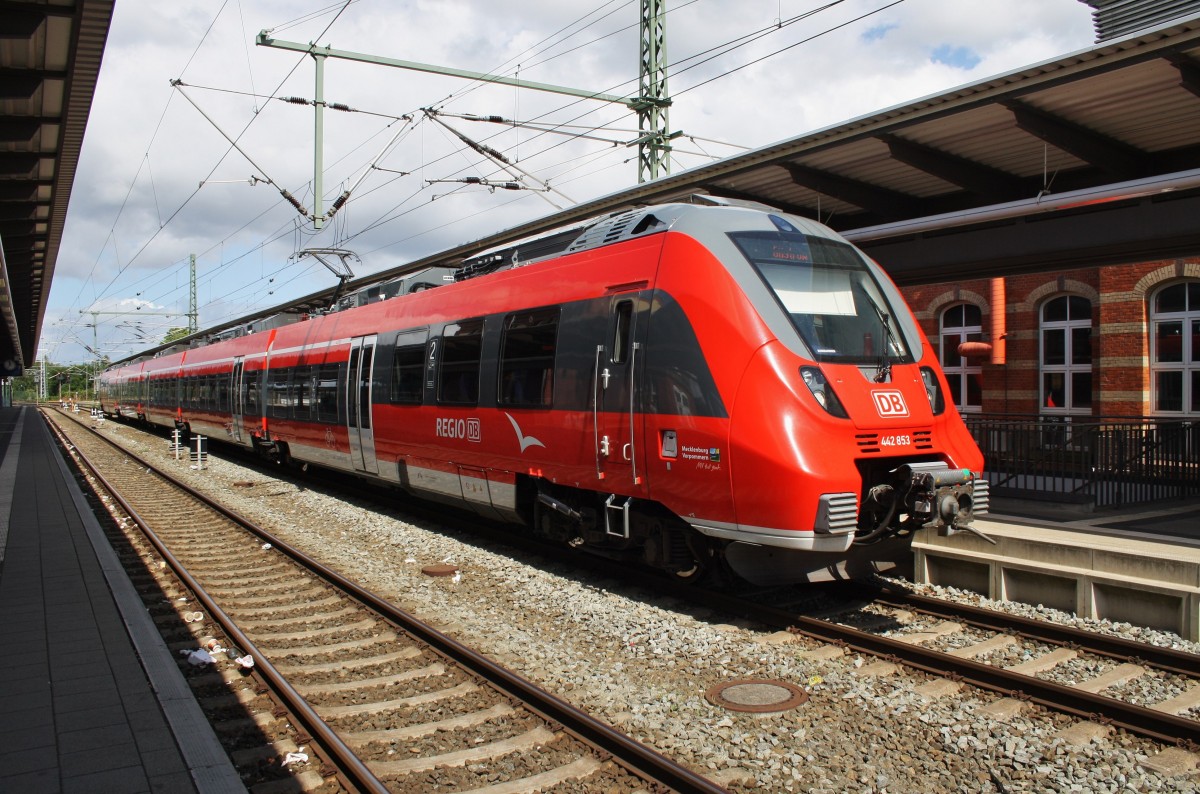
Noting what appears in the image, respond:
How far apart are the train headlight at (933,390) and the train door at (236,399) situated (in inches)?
679

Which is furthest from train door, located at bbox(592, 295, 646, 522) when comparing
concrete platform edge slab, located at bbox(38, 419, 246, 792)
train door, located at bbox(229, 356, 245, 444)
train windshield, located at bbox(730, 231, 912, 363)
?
train door, located at bbox(229, 356, 245, 444)

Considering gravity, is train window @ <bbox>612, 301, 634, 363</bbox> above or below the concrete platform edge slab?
above

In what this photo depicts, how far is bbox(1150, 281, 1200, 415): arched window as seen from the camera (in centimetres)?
1656

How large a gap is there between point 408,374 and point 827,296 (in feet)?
20.9

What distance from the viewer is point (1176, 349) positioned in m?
16.8

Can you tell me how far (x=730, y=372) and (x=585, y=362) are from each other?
1870 mm

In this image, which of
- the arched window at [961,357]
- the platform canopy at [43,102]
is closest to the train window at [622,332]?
the platform canopy at [43,102]

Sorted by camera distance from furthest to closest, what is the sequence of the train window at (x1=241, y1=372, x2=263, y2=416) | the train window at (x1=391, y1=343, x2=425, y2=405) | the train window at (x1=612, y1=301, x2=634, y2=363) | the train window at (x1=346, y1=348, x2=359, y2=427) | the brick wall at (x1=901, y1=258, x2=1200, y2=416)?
the train window at (x1=241, y1=372, x2=263, y2=416) → the brick wall at (x1=901, y1=258, x2=1200, y2=416) → the train window at (x1=346, y1=348, x2=359, y2=427) → the train window at (x1=391, y1=343, x2=425, y2=405) → the train window at (x1=612, y1=301, x2=634, y2=363)

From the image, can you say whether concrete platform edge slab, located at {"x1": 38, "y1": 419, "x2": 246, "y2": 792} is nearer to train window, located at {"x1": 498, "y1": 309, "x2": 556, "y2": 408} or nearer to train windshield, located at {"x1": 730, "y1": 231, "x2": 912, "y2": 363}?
train window, located at {"x1": 498, "y1": 309, "x2": 556, "y2": 408}

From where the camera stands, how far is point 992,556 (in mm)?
7652

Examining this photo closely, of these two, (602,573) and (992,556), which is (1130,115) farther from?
(602,573)

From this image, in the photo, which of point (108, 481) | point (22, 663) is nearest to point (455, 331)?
point (22, 663)

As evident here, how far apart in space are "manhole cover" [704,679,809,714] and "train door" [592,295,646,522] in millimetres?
2153

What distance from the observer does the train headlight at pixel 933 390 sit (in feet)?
24.0
